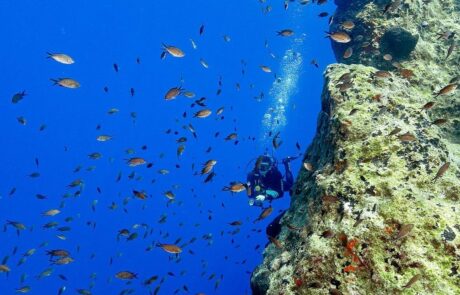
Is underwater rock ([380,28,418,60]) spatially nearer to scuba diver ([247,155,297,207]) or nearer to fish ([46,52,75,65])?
scuba diver ([247,155,297,207])

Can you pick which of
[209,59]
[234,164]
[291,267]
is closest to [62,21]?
[209,59]

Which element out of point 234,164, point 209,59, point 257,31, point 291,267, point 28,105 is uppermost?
point 291,267

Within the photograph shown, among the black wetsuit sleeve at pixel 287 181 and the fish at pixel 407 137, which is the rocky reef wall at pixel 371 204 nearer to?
the fish at pixel 407 137

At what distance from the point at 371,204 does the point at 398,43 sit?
20.3 ft

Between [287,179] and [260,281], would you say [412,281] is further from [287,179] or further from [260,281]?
[287,179]

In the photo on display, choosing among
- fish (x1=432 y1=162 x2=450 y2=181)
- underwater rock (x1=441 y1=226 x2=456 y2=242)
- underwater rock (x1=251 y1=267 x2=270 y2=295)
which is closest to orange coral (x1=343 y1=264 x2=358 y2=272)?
underwater rock (x1=441 y1=226 x2=456 y2=242)

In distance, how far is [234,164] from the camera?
13788 cm

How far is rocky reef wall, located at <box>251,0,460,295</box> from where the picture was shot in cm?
364

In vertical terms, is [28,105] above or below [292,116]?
above

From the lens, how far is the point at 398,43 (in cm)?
886

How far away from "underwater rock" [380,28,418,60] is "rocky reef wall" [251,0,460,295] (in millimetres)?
2969

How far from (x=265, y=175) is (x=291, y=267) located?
6.72m

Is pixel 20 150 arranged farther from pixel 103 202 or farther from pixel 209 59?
pixel 209 59

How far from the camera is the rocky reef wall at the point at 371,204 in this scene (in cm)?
364
